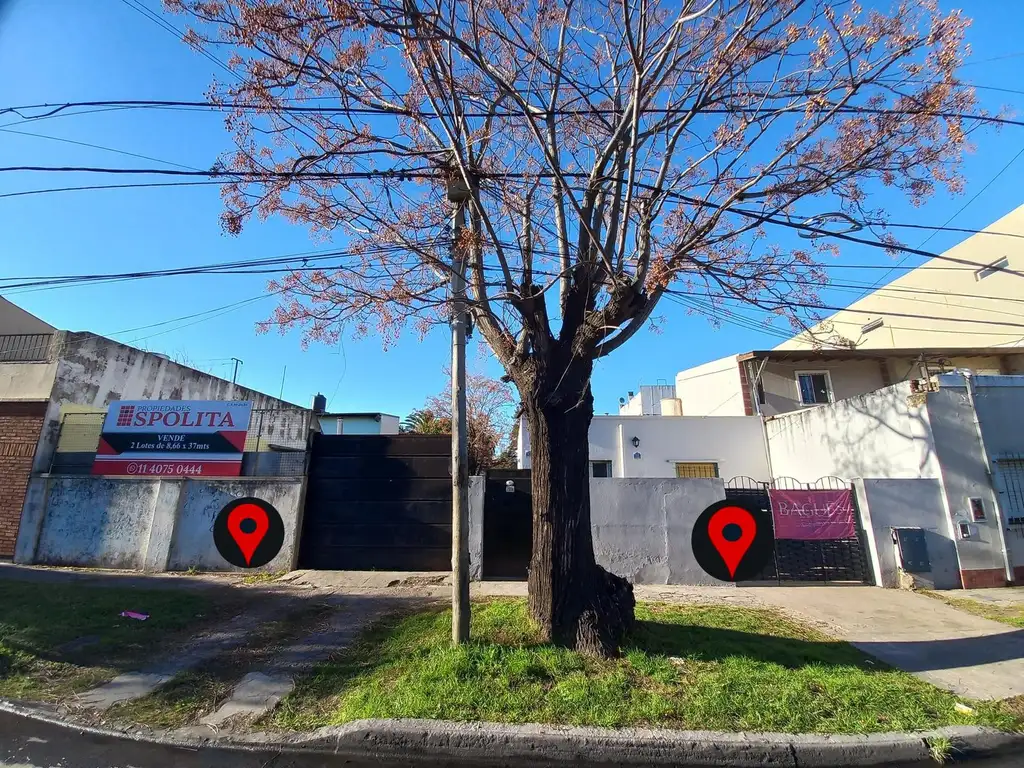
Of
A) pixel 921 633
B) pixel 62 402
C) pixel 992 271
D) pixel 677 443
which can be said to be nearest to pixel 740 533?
pixel 921 633

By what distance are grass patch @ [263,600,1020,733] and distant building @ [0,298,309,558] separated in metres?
8.63

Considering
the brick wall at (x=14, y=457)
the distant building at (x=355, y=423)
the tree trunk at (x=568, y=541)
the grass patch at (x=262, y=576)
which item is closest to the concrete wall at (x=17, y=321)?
the brick wall at (x=14, y=457)

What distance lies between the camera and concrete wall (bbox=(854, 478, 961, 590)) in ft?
28.9

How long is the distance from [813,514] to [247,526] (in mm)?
10581

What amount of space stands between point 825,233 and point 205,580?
1070 cm

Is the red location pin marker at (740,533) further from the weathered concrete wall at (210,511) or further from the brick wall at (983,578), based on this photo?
the weathered concrete wall at (210,511)

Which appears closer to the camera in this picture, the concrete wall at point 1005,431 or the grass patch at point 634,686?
the grass patch at point 634,686

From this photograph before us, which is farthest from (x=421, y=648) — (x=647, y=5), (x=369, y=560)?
(x=647, y=5)

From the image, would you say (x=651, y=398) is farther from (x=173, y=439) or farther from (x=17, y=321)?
(x=17, y=321)

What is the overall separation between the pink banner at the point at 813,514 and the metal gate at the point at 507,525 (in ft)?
14.5

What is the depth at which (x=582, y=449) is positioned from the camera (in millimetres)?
5473

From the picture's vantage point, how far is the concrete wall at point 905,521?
8820mm

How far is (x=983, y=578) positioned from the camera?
8.84m

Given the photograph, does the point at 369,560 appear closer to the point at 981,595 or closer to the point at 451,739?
the point at 451,739
